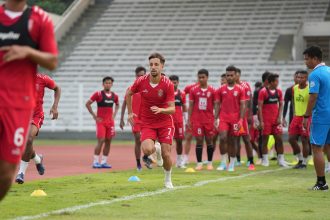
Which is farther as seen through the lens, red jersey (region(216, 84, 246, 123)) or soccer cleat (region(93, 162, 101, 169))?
soccer cleat (region(93, 162, 101, 169))

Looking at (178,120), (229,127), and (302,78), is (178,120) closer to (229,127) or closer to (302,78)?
(229,127)

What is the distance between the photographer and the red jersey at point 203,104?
63.9 ft

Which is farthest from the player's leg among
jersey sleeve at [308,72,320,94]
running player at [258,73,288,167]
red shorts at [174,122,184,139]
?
running player at [258,73,288,167]

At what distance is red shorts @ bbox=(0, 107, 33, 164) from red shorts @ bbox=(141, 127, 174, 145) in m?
6.28

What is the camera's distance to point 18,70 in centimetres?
718

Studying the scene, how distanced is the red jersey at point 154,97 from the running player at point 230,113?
15.8 ft

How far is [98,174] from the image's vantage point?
1700cm

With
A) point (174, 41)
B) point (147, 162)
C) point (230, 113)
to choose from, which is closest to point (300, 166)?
point (230, 113)

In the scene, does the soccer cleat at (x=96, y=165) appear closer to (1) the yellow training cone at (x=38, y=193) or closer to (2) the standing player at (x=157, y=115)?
(2) the standing player at (x=157, y=115)

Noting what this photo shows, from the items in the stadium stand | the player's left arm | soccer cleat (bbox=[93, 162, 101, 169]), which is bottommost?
soccer cleat (bbox=[93, 162, 101, 169])

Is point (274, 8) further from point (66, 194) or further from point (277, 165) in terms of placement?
point (66, 194)

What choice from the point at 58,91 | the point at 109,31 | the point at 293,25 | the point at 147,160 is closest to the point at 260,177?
the point at 147,160

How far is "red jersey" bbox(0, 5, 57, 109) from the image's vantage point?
7.16 metres

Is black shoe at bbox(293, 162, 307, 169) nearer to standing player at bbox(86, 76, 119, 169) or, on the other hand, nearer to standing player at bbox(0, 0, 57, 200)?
standing player at bbox(86, 76, 119, 169)
